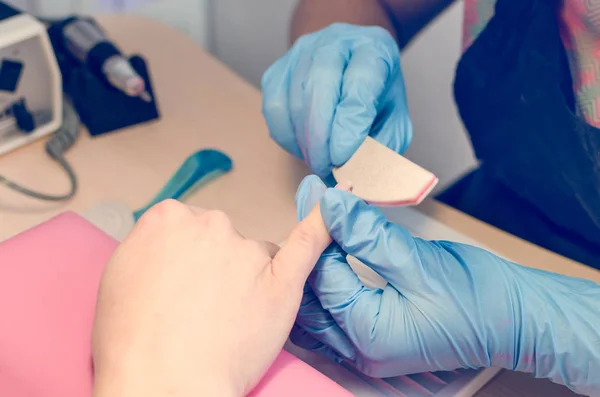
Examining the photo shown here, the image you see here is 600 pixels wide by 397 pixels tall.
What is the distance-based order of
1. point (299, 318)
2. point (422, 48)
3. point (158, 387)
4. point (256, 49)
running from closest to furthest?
point (158, 387)
point (299, 318)
point (422, 48)
point (256, 49)

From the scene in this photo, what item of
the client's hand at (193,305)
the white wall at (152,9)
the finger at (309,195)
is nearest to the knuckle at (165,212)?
the client's hand at (193,305)

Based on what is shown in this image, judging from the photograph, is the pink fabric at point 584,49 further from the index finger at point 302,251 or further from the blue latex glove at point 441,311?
the index finger at point 302,251

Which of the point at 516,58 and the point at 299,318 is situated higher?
the point at 516,58

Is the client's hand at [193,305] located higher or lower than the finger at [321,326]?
higher

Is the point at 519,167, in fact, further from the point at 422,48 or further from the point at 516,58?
the point at 422,48

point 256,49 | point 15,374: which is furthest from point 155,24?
point 15,374

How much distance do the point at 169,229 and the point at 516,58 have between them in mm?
494

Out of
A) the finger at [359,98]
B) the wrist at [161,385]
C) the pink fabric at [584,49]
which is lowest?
the wrist at [161,385]

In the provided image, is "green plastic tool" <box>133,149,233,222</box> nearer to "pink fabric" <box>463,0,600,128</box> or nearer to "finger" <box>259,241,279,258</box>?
"finger" <box>259,241,279,258</box>

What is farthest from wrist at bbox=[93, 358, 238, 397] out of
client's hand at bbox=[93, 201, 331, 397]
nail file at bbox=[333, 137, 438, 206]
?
nail file at bbox=[333, 137, 438, 206]

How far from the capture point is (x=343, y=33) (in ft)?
2.37

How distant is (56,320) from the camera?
48cm

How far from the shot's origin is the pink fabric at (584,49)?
0.66 meters

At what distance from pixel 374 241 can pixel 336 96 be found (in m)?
0.20
